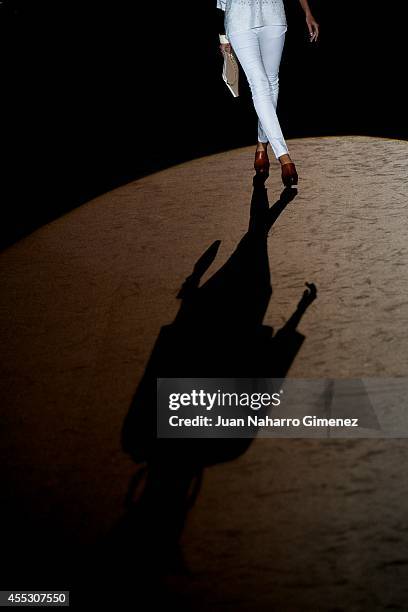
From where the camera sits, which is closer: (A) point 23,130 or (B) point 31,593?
(B) point 31,593

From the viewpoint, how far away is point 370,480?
262cm

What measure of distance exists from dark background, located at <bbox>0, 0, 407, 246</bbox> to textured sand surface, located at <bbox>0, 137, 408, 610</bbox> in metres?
0.60

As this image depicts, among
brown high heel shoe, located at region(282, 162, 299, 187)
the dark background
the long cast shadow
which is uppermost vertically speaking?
the dark background

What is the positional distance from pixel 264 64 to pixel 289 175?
28.4 inches

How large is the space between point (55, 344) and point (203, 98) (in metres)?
5.19

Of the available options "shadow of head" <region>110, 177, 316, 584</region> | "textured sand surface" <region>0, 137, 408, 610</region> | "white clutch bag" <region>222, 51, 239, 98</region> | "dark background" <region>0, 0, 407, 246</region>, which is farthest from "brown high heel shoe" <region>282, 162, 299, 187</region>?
"dark background" <region>0, 0, 407, 246</region>

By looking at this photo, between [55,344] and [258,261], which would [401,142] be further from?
[55,344]

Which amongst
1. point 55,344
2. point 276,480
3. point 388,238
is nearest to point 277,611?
point 276,480

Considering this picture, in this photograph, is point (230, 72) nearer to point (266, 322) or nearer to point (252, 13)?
point (252, 13)

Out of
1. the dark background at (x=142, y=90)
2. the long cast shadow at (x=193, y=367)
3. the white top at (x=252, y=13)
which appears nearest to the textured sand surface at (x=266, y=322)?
the long cast shadow at (x=193, y=367)

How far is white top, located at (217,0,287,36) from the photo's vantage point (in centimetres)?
470

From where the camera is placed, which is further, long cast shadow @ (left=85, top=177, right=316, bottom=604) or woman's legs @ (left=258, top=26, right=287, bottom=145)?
woman's legs @ (left=258, top=26, right=287, bottom=145)

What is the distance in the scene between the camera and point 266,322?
3629mm

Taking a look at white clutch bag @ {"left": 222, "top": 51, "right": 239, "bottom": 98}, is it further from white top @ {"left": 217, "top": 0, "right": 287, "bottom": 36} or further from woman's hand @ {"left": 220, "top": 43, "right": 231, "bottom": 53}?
white top @ {"left": 217, "top": 0, "right": 287, "bottom": 36}
